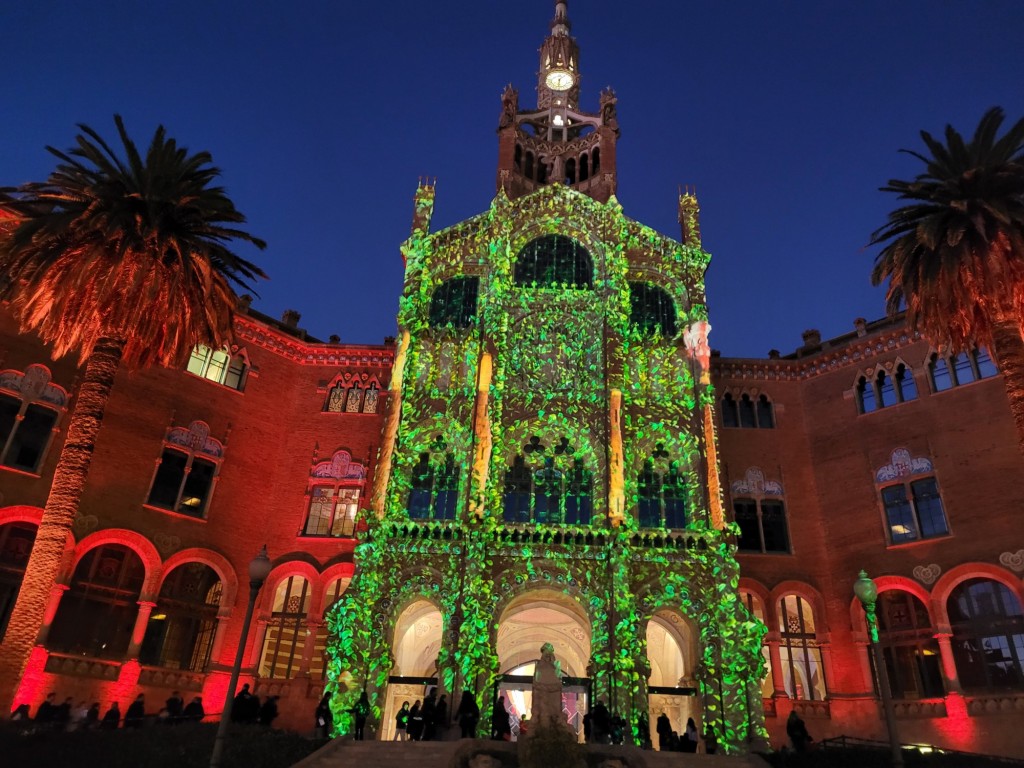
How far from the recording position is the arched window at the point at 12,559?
2453 centimetres

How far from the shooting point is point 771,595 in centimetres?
3028

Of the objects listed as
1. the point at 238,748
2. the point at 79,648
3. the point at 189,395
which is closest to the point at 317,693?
the point at 79,648

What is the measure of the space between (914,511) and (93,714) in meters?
28.3

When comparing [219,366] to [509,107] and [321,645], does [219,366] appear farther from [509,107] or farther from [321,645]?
[509,107]

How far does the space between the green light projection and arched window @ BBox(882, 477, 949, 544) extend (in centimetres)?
730

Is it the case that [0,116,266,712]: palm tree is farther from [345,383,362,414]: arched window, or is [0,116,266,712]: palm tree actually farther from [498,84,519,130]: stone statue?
[498,84,519,130]: stone statue

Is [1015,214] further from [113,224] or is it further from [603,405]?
[113,224]

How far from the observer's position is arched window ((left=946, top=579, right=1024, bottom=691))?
25.5 meters

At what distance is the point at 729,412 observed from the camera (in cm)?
3431

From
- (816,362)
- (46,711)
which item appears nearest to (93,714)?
(46,711)

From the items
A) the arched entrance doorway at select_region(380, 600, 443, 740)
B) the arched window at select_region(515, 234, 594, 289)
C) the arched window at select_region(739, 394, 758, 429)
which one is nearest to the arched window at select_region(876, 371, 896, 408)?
the arched window at select_region(739, 394, 758, 429)

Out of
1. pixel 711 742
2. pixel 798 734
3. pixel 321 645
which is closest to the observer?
pixel 798 734

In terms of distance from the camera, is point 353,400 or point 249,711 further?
point 353,400

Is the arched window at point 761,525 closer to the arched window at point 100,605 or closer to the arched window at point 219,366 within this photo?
the arched window at point 219,366
